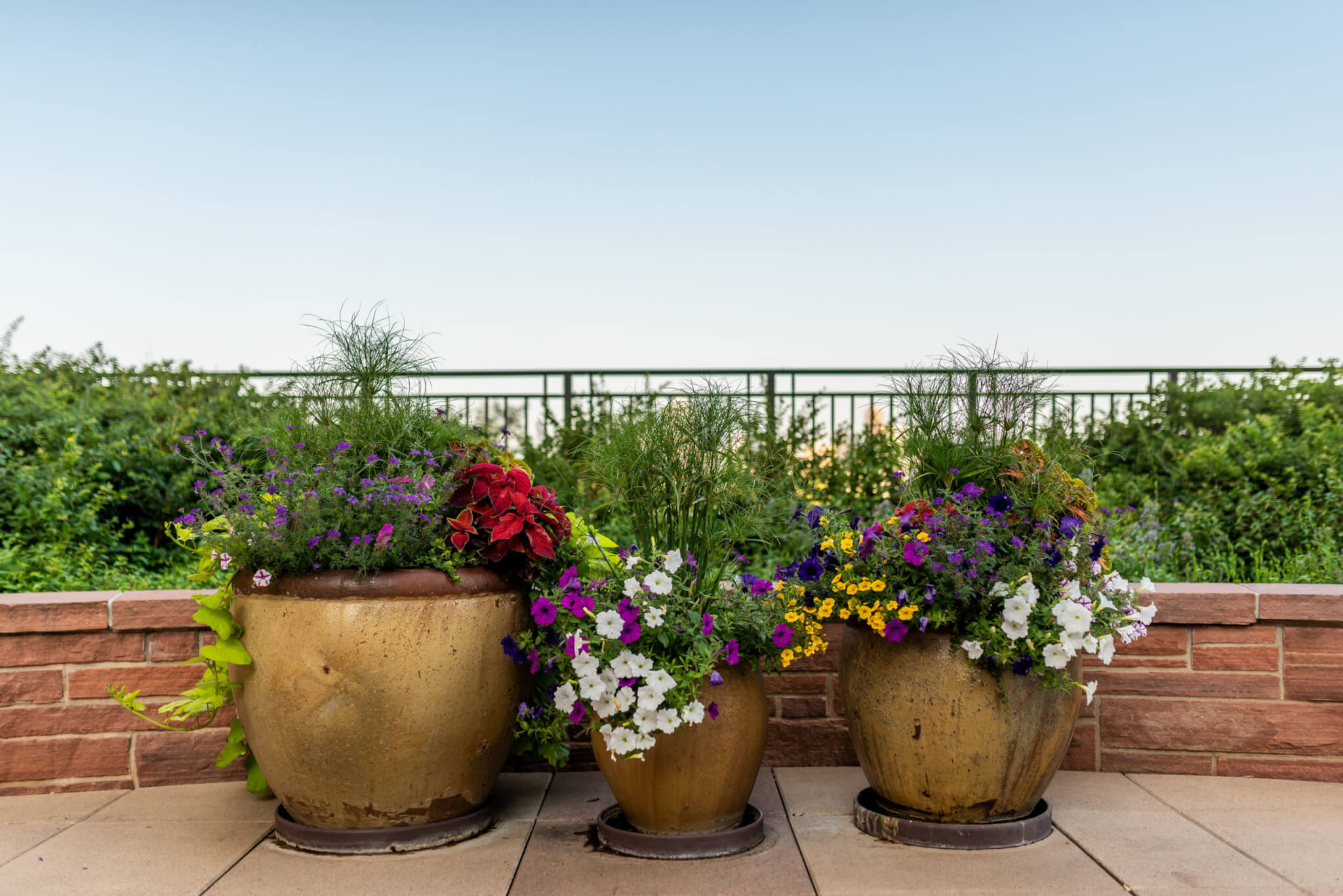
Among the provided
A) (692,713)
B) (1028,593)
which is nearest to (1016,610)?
(1028,593)

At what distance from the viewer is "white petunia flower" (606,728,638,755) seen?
6.98 ft

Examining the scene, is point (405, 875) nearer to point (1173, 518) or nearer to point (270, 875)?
point (270, 875)

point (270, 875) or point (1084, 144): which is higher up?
point (1084, 144)

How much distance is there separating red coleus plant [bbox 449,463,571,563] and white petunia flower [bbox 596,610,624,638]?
0.96ft

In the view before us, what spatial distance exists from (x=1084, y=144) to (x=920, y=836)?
5.61 metres

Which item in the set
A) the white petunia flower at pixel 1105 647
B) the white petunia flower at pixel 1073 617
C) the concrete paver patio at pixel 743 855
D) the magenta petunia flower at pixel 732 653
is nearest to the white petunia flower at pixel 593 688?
the magenta petunia flower at pixel 732 653

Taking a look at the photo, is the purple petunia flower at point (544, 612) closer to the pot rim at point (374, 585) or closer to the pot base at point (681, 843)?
the pot rim at point (374, 585)

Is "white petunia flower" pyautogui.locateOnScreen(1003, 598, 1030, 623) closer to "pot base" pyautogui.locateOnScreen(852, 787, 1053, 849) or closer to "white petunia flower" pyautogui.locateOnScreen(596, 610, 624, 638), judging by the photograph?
"pot base" pyautogui.locateOnScreen(852, 787, 1053, 849)

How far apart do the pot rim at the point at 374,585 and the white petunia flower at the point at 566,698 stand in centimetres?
34

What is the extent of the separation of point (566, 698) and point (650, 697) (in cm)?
23

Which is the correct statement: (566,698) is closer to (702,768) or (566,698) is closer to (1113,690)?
(702,768)

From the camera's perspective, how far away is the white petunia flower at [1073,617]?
2.21 m

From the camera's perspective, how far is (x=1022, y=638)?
7.39 feet

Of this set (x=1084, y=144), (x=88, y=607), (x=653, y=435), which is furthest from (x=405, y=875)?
(x=1084, y=144)
